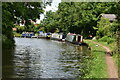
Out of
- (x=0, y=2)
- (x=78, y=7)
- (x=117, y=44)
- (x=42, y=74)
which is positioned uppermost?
(x=78, y=7)

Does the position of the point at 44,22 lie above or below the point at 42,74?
above

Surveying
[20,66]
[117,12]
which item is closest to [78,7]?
[117,12]

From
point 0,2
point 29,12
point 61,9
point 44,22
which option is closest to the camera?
point 0,2

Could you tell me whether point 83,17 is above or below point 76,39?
above

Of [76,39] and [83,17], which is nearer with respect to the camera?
[76,39]

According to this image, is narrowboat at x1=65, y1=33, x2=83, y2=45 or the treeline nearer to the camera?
narrowboat at x1=65, y1=33, x2=83, y2=45

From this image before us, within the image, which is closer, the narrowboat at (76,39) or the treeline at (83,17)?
the narrowboat at (76,39)

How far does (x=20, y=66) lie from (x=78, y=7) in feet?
133

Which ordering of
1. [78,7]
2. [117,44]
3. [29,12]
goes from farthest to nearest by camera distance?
[78,7]
[29,12]
[117,44]

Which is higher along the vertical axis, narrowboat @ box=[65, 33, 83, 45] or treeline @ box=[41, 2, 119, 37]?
treeline @ box=[41, 2, 119, 37]

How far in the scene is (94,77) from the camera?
469 inches

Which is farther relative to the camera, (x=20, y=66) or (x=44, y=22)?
(x=44, y=22)

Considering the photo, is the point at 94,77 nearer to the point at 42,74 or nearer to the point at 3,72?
the point at 42,74

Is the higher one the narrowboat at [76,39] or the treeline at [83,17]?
the treeline at [83,17]
